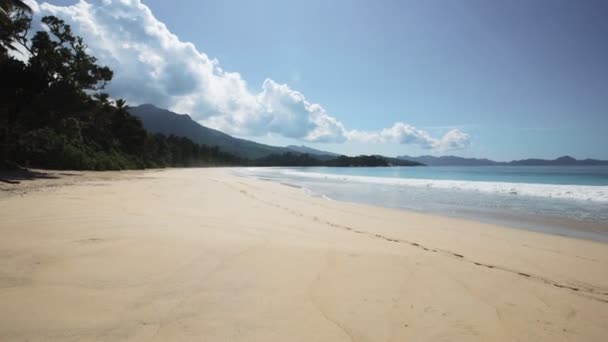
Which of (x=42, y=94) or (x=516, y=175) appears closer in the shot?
(x=42, y=94)

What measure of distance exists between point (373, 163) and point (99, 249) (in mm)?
178829

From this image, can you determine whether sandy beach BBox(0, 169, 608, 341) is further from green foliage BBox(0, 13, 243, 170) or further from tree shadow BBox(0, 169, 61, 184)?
green foliage BBox(0, 13, 243, 170)

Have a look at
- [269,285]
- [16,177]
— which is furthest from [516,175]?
[16,177]

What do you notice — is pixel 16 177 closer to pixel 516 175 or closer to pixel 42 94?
pixel 42 94

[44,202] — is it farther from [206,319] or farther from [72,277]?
[206,319]

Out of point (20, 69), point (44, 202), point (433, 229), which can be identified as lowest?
point (433, 229)

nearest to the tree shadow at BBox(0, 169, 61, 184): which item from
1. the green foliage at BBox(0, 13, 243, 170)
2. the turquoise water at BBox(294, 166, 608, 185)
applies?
the green foliage at BBox(0, 13, 243, 170)

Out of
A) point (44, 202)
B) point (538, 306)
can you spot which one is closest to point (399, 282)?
point (538, 306)

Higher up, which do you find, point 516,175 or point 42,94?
point 42,94

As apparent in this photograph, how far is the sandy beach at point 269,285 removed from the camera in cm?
192

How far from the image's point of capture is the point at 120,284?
2387 millimetres

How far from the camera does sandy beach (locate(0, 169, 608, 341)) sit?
192 cm

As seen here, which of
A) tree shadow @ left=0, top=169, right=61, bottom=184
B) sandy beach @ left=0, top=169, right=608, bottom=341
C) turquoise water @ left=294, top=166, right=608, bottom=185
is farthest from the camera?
turquoise water @ left=294, top=166, right=608, bottom=185

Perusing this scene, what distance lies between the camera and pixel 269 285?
2.66 m
